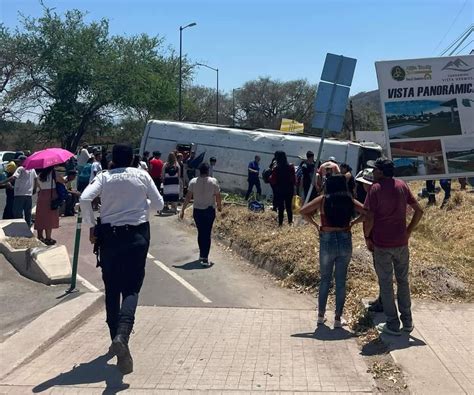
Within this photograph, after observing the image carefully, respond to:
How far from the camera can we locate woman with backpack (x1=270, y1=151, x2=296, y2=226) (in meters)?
11.7

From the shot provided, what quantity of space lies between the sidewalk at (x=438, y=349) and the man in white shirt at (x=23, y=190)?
7910mm

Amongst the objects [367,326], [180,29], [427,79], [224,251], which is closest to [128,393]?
[367,326]

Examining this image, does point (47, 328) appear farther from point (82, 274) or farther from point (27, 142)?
point (27, 142)

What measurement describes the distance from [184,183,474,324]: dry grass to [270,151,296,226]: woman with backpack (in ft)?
1.21

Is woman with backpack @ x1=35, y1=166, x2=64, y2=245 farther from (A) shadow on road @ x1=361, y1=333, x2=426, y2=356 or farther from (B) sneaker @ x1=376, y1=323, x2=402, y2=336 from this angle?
(A) shadow on road @ x1=361, y1=333, x2=426, y2=356

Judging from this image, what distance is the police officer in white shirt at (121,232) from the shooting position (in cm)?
527

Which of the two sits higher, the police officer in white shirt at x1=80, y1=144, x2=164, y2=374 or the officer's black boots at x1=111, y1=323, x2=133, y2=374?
the police officer in white shirt at x1=80, y1=144, x2=164, y2=374

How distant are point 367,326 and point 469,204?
8064mm

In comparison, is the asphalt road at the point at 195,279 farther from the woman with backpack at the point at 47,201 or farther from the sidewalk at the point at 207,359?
the sidewalk at the point at 207,359

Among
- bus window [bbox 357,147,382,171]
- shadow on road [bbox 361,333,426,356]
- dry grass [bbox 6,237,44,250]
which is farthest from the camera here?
bus window [bbox 357,147,382,171]

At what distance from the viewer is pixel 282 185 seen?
11.8m

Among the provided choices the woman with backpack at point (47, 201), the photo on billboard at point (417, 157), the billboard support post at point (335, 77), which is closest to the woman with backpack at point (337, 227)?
the billboard support post at point (335, 77)

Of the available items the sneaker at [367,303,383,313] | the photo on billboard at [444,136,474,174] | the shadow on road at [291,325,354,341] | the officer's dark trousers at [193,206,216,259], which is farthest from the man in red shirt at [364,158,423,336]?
the photo on billboard at [444,136,474,174]

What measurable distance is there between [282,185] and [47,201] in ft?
14.3
